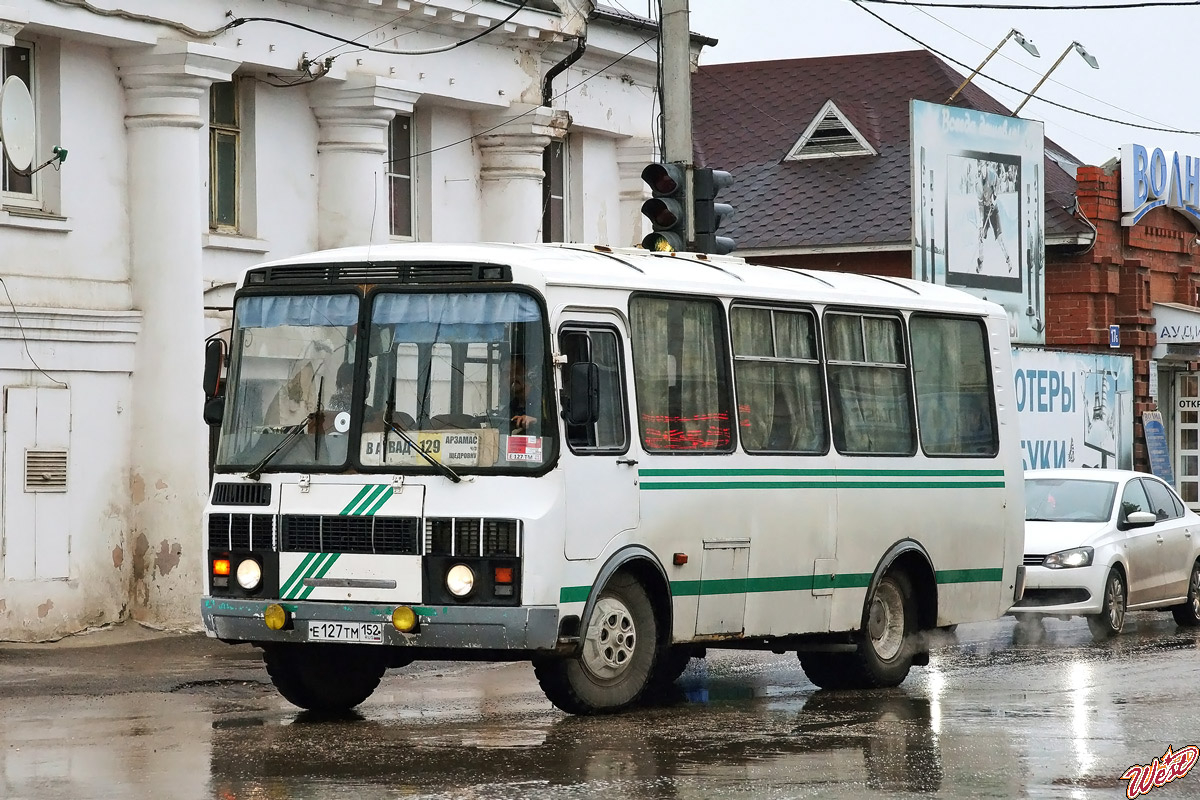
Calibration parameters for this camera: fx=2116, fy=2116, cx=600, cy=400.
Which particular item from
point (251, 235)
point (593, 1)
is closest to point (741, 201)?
point (593, 1)

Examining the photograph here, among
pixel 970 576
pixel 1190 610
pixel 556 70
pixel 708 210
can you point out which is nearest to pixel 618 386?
pixel 970 576

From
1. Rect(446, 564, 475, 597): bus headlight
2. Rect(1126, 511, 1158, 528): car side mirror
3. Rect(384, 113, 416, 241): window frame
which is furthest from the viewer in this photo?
Rect(384, 113, 416, 241): window frame

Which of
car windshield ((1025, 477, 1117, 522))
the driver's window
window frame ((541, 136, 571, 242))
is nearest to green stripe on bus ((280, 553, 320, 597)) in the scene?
car windshield ((1025, 477, 1117, 522))

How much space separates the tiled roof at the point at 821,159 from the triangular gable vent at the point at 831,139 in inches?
6.0

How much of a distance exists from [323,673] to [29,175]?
22.0 feet

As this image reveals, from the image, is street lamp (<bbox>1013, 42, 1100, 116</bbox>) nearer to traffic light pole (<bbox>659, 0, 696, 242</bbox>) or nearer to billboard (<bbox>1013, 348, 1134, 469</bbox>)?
billboard (<bbox>1013, 348, 1134, 469</bbox>)

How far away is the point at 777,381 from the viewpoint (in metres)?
13.4

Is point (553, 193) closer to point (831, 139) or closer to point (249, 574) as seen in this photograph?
point (249, 574)

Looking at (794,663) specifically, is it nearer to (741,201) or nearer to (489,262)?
(489,262)

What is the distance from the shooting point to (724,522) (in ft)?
41.9

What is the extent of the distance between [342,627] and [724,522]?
2574 millimetres

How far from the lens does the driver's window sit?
1926 centimetres

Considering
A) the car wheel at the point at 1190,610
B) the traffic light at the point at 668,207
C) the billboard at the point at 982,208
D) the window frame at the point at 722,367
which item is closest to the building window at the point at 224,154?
the traffic light at the point at 668,207

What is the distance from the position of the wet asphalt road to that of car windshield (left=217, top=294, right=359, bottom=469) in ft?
5.04
